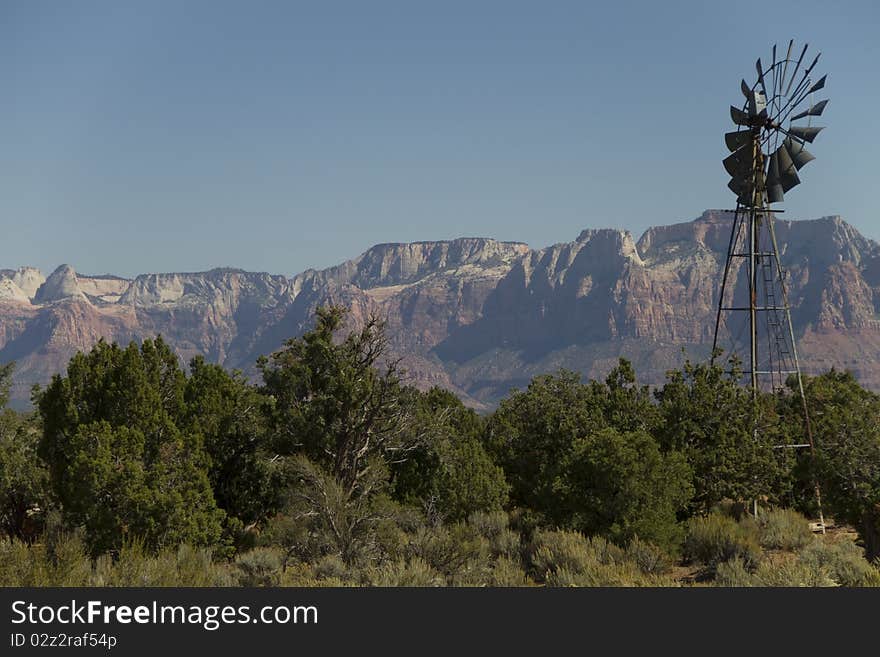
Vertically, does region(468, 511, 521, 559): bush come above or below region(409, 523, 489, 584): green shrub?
below

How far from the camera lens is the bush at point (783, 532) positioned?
30938 millimetres

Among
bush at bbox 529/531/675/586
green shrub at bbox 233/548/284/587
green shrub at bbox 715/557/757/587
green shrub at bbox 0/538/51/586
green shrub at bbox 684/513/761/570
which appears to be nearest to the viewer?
green shrub at bbox 0/538/51/586

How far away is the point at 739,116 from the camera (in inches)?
1586

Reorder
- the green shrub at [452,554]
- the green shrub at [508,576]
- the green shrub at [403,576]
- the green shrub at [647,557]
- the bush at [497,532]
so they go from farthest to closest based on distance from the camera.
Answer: the bush at [497,532] < the green shrub at [647,557] < the green shrub at [452,554] < the green shrub at [508,576] < the green shrub at [403,576]

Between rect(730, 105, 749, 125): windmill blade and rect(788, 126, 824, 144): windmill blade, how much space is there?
1984 mm

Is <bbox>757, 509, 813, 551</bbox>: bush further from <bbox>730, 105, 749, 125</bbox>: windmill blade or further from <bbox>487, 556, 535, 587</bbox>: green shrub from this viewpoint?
<bbox>730, 105, 749, 125</bbox>: windmill blade

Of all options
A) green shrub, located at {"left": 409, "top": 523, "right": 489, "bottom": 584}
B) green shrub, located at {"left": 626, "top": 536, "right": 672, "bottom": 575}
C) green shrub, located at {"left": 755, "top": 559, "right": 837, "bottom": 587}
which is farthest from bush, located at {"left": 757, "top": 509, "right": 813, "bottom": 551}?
green shrub, located at {"left": 409, "top": 523, "right": 489, "bottom": 584}

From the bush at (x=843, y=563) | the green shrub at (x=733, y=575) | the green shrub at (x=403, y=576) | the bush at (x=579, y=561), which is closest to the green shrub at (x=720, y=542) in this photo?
the bush at (x=843, y=563)

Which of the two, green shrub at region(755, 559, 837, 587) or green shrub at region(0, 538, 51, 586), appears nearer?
green shrub at region(0, 538, 51, 586)

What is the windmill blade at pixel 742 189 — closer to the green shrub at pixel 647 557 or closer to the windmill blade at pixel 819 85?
the windmill blade at pixel 819 85

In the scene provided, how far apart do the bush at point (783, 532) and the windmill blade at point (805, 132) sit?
1701cm

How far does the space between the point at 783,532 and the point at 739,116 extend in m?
19.3

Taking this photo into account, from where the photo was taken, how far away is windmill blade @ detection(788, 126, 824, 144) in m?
39.2
